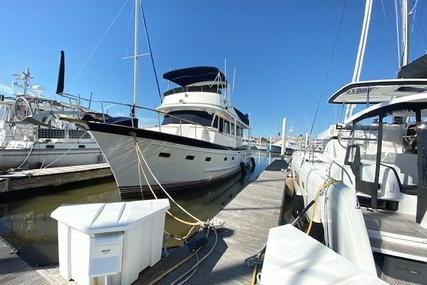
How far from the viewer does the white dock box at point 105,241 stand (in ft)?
7.11

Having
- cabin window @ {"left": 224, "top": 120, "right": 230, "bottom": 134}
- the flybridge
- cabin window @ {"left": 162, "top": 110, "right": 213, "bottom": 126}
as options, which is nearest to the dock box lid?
cabin window @ {"left": 162, "top": 110, "right": 213, "bottom": 126}

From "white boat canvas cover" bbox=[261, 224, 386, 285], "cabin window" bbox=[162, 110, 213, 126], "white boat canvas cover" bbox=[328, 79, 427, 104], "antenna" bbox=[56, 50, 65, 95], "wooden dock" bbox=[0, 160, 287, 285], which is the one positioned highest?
"antenna" bbox=[56, 50, 65, 95]

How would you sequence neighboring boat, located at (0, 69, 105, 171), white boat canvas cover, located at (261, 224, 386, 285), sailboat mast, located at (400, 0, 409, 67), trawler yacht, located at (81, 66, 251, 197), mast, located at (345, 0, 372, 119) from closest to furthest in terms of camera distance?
white boat canvas cover, located at (261, 224, 386, 285)
trawler yacht, located at (81, 66, 251, 197)
sailboat mast, located at (400, 0, 409, 67)
mast, located at (345, 0, 372, 119)
neighboring boat, located at (0, 69, 105, 171)

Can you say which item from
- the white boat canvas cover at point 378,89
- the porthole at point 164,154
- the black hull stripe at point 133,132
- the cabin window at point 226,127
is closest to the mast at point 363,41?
the white boat canvas cover at point 378,89

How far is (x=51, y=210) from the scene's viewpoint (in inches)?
288

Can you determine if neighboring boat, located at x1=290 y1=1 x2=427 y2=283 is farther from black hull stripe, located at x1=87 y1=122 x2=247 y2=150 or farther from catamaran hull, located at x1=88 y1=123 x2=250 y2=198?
black hull stripe, located at x1=87 y1=122 x2=247 y2=150

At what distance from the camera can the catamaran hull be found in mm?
7016

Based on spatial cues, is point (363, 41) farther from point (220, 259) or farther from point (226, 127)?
point (220, 259)

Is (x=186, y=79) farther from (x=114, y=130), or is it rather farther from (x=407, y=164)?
(x=407, y=164)

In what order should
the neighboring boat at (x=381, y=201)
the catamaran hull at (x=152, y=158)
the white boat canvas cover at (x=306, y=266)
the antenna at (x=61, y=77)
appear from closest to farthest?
the white boat canvas cover at (x=306, y=266) → the neighboring boat at (x=381, y=201) → the catamaran hull at (x=152, y=158) → the antenna at (x=61, y=77)

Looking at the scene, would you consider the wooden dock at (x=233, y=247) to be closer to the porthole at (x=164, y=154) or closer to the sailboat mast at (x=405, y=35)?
the porthole at (x=164, y=154)

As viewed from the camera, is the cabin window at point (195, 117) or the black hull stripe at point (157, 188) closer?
the black hull stripe at point (157, 188)

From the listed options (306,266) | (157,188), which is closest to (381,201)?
(306,266)

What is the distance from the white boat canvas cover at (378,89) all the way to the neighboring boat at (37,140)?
29.4 feet
